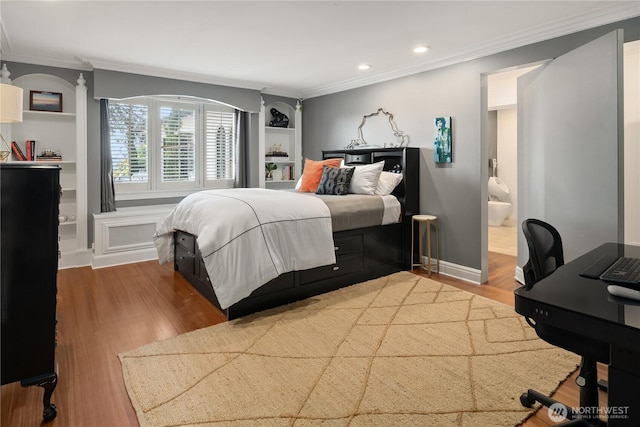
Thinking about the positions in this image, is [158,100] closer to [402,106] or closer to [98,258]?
[98,258]

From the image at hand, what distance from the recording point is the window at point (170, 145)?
4.94 metres

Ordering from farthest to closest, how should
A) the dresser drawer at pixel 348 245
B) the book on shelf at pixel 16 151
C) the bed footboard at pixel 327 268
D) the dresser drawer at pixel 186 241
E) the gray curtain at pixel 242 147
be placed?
the gray curtain at pixel 242 147
the book on shelf at pixel 16 151
the dresser drawer at pixel 348 245
the dresser drawer at pixel 186 241
the bed footboard at pixel 327 268

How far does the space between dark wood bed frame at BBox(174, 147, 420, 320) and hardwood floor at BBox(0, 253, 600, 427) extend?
0.82ft

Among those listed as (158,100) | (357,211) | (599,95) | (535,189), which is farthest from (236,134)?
(599,95)

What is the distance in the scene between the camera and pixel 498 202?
23.6ft

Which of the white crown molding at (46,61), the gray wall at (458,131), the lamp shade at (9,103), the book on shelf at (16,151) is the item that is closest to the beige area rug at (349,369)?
the gray wall at (458,131)

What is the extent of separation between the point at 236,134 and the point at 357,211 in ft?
9.84

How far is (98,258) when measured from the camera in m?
4.45

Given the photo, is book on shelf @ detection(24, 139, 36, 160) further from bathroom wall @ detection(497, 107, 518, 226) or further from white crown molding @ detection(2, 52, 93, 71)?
bathroom wall @ detection(497, 107, 518, 226)

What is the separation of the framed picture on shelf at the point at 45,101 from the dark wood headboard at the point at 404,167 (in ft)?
12.0

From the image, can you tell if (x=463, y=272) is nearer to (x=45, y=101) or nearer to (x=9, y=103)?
(x=9, y=103)

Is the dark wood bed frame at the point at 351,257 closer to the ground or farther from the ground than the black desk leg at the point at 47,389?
farther from the ground

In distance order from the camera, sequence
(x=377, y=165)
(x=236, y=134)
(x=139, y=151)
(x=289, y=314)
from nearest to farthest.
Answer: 1. (x=289, y=314)
2. (x=377, y=165)
3. (x=139, y=151)
4. (x=236, y=134)

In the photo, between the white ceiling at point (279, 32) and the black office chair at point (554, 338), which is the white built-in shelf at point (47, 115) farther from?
the black office chair at point (554, 338)
